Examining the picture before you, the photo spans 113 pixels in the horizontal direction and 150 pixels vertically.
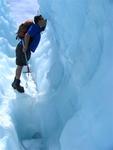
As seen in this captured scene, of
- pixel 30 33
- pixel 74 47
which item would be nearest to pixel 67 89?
pixel 74 47

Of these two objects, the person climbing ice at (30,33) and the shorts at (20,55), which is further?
the shorts at (20,55)

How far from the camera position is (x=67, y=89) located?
5.11 meters

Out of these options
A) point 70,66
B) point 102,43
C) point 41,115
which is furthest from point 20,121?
point 102,43

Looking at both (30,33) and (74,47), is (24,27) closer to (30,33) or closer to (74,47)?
(30,33)

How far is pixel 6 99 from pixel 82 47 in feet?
4.39

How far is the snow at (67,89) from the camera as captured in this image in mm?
4070

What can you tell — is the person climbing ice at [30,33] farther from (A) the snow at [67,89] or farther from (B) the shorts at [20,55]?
(A) the snow at [67,89]

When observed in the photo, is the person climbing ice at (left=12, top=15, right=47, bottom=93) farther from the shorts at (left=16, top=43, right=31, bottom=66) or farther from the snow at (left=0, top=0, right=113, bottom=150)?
the snow at (left=0, top=0, right=113, bottom=150)

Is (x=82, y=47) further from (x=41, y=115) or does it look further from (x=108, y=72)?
(x=41, y=115)

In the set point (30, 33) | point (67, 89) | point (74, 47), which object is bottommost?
point (67, 89)

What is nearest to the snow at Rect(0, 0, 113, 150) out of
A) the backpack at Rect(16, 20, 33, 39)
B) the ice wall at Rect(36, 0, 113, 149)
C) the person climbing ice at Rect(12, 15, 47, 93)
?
the ice wall at Rect(36, 0, 113, 149)

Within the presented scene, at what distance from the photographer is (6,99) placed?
5543mm

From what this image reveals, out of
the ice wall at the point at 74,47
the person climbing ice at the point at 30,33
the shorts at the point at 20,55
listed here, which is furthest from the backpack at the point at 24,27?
the ice wall at the point at 74,47

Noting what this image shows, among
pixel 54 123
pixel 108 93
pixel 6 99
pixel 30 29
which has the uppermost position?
pixel 30 29
